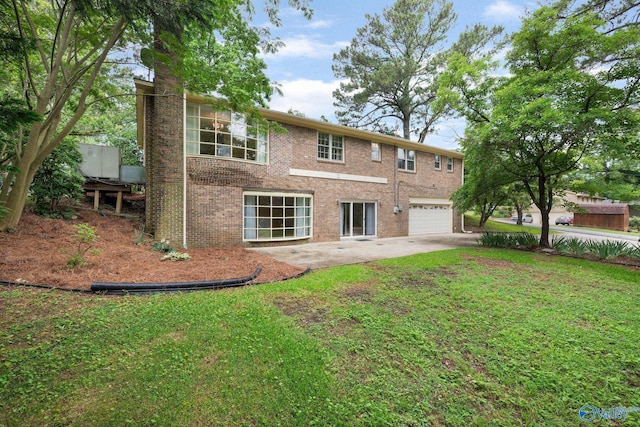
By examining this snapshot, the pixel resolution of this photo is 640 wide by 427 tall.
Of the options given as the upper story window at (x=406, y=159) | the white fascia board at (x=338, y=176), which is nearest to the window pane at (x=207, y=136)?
the white fascia board at (x=338, y=176)

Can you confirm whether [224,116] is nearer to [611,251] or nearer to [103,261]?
[103,261]

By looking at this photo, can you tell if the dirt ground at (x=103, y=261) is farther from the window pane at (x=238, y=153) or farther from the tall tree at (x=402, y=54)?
the tall tree at (x=402, y=54)

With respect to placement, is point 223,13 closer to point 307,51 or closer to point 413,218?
point 307,51

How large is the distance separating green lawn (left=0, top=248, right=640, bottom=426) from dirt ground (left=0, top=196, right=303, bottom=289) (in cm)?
75

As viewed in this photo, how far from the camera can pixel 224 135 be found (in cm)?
995

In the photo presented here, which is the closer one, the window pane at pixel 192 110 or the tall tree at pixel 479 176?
the window pane at pixel 192 110

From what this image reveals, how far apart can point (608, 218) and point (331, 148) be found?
35.0 meters

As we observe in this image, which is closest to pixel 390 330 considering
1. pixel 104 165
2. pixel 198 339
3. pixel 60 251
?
pixel 198 339

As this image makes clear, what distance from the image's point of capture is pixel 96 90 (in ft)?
29.9

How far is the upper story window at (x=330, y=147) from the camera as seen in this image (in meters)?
12.4

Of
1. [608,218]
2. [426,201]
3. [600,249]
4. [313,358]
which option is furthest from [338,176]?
[608,218]

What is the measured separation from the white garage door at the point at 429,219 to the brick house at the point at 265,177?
0.12 metres

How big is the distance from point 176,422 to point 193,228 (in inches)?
313

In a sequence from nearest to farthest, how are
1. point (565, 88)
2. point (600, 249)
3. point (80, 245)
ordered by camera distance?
point (80, 245), point (565, 88), point (600, 249)
